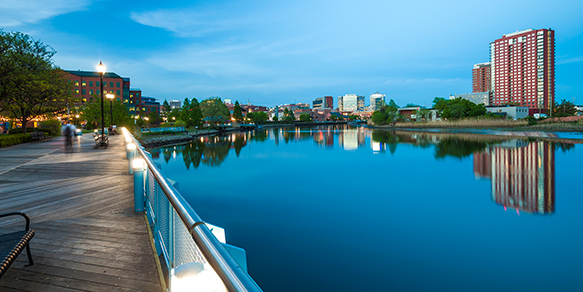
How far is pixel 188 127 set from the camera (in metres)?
80.9

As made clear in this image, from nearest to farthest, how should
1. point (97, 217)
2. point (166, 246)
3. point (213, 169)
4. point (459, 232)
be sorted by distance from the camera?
point (166, 246) < point (97, 217) < point (459, 232) < point (213, 169)

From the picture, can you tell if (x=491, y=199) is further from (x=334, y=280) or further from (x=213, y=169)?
(x=213, y=169)

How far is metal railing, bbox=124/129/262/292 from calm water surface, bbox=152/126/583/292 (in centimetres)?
391

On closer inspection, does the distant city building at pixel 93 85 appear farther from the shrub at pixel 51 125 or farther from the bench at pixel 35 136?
the bench at pixel 35 136

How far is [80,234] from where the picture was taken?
16.3 ft

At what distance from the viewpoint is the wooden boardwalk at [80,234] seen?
11.8 ft

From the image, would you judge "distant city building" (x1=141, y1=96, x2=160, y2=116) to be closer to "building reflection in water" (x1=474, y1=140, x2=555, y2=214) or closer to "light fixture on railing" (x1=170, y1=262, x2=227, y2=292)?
"building reflection in water" (x1=474, y1=140, x2=555, y2=214)

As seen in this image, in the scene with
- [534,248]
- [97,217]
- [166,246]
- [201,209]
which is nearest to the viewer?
[166,246]

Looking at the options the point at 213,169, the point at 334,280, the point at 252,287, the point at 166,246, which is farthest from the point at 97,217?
the point at 213,169

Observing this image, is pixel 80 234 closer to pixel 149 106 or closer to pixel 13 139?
pixel 13 139

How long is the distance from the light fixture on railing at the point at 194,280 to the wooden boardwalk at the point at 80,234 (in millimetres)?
2081

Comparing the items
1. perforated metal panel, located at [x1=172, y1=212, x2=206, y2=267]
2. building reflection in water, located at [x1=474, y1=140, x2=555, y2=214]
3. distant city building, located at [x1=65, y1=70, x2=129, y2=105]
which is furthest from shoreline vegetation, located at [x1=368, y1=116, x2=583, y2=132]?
distant city building, located at [x1=65, y1=70, x2=129, y2=105]

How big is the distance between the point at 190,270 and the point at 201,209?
12392mm

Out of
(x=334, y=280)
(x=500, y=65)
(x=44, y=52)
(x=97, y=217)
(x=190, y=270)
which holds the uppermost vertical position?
(x=500, y=65)
